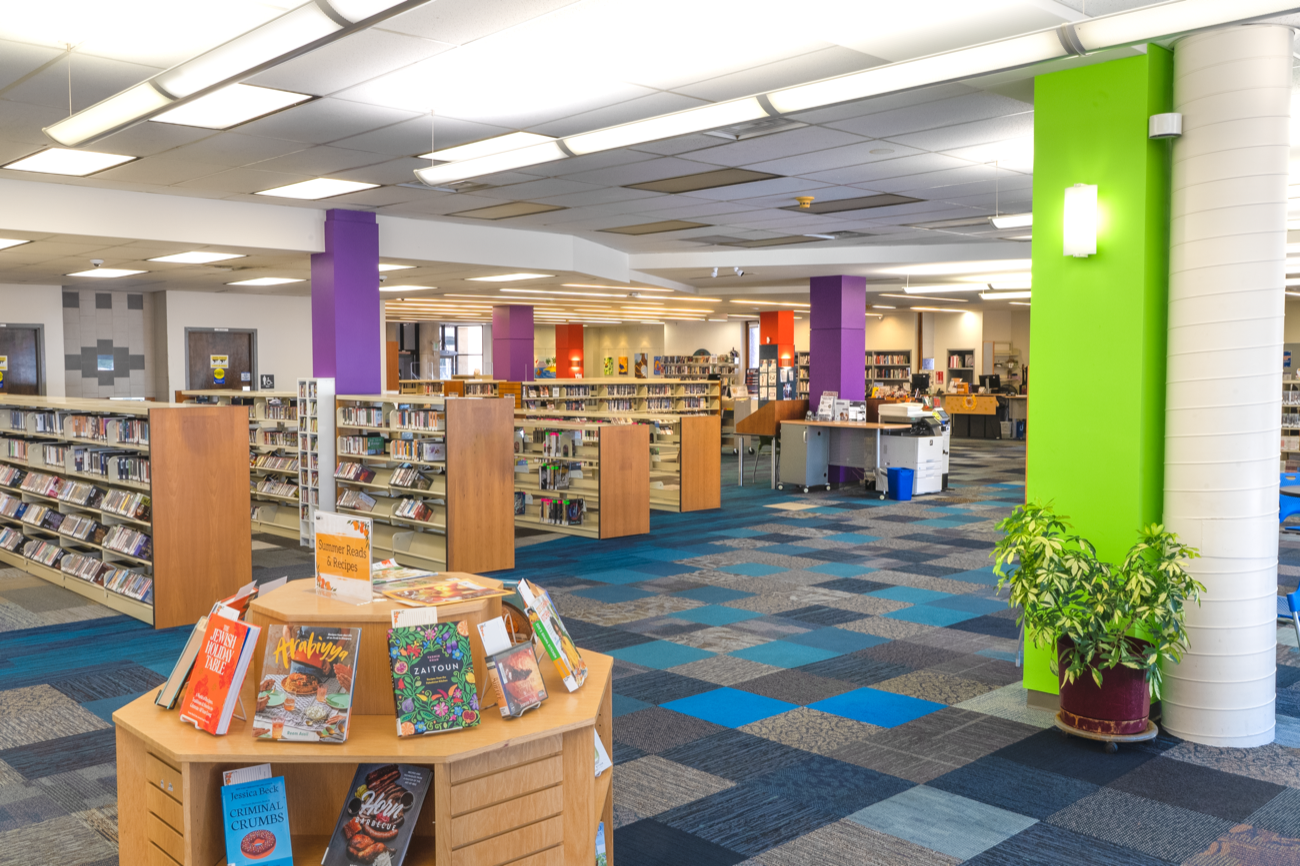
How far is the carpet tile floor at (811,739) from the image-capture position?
3.70 metres

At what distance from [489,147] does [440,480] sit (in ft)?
10.8

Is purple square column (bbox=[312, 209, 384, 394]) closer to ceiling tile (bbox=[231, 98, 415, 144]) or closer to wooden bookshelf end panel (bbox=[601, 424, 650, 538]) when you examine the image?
wooden bookshelf end panel (bbox=[601, 424, 650, 538])

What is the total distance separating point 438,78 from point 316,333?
5241 millimetres

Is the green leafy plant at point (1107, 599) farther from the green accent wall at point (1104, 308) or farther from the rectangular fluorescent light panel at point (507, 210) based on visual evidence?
the rectangular fluorescent light panel at point (507, 210)

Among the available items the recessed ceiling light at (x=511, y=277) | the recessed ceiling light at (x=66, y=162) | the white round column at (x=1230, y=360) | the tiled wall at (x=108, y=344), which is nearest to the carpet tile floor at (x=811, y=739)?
the white round column at (x=1230, y=360)

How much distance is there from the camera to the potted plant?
442 cm

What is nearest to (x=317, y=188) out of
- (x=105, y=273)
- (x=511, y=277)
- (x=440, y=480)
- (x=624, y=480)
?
(x=440, y=480)

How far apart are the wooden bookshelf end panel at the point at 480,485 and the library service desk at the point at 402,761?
Result: 5.67 meters

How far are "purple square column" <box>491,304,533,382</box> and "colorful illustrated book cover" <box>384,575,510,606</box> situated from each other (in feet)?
51.7

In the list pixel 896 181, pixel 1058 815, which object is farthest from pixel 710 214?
pixel 1058 815

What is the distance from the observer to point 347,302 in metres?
9.92

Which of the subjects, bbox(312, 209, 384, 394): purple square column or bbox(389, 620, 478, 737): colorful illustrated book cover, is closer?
bbox(389, 620, 478, 737): colorful illustrated book cover

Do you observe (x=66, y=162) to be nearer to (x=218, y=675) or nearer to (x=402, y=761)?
(x=218, y=675)

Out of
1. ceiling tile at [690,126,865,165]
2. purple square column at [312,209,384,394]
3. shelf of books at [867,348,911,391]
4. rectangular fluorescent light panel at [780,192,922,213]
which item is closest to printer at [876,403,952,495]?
rectangular fluorescent light panel at [780,192,922,213]
